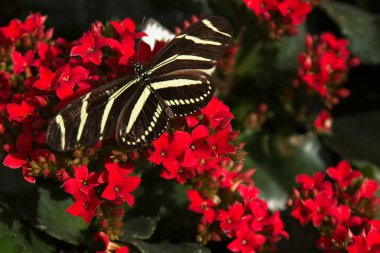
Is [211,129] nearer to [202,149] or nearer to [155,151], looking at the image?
[202,149]

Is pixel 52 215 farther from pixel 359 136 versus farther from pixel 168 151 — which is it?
pixel 359 136

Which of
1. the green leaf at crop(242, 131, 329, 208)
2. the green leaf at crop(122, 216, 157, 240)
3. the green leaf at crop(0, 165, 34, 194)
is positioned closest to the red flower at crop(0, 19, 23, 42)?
the green leaf at crop(0, 165, 34, 194)

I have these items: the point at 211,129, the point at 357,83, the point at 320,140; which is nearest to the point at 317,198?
the point at 211,129

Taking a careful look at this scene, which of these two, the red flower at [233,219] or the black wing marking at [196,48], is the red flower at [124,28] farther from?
the red flower at [233,219]

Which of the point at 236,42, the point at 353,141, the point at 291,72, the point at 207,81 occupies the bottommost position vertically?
the point at 353,141

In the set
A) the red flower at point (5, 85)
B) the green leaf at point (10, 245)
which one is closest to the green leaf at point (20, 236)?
the green leaf at point (10, 245)
